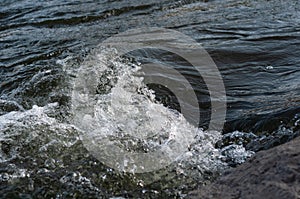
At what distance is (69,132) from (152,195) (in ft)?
3.29

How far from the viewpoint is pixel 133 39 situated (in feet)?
19.7

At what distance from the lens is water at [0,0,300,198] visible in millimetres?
3080

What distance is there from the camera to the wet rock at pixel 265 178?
2195 millimetres

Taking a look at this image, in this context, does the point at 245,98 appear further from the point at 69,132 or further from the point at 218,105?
the point at 69,132

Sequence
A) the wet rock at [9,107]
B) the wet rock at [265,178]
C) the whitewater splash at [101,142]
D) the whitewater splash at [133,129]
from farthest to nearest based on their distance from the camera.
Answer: the wet rock at [9,107]
the whitewater splash at [133,129]
the whitewater splash at [101,142]
the wet rock at [265,178]

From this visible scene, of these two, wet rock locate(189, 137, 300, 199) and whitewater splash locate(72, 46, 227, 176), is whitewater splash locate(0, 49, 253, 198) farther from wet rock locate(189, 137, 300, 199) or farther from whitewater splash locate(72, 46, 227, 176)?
wet rock locate(189, 137, 300, 199)

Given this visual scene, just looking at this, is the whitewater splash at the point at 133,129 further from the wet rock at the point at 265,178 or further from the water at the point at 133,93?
the wet rock at the point at 265,178

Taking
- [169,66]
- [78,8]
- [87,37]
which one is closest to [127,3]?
[78,8]

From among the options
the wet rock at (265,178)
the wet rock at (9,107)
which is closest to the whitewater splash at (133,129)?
the wet rock at (9,107)

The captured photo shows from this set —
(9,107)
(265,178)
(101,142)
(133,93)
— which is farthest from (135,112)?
(265,178)

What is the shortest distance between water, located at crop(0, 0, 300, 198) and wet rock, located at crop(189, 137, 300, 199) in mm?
462

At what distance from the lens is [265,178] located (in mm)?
2293

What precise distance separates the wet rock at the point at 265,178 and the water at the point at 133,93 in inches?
18.2

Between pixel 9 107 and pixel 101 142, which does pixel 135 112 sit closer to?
pixel 101 142
